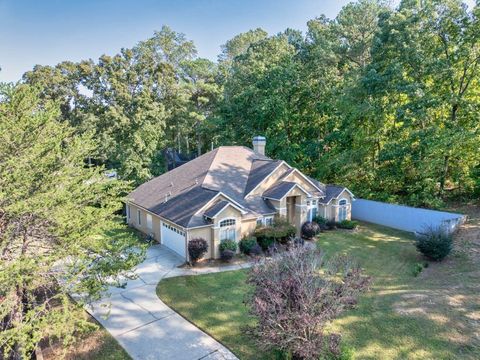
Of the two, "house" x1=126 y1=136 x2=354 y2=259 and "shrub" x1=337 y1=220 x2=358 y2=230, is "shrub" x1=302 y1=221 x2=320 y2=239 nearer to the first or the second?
"house" x1=126 y1=136 x2=354 y2=259

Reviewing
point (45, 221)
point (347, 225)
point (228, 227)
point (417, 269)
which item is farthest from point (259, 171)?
point (45, 221)

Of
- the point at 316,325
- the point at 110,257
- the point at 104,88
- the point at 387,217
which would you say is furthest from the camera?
the point at 104,88

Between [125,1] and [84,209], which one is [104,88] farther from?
[84,209]

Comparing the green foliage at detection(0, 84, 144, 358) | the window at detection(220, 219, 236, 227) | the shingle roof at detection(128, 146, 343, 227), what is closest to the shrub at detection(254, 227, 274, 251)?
the shingle roof at detection(128, 146, 343, 227)

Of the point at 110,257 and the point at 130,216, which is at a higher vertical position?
the point at 110,257

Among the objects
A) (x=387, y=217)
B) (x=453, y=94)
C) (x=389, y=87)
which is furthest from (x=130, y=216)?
(x=453, y=94)

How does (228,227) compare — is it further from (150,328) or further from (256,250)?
(150,328)
